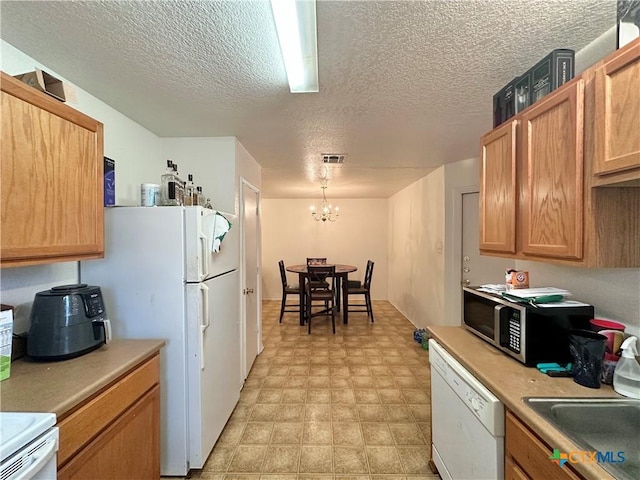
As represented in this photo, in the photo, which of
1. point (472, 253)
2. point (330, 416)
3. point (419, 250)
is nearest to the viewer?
point (330, 416)

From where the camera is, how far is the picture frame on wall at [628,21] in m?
0.92

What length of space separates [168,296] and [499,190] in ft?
6.33

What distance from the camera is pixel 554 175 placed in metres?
1.18

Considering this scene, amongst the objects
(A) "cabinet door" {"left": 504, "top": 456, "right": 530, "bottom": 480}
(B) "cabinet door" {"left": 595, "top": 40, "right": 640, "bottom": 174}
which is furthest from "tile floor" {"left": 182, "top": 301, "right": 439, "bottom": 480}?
(B) "cabinet door" {"left": 595, "top": 40, "right": 640, "bottom": 174}

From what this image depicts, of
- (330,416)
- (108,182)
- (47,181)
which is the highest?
(108,182)

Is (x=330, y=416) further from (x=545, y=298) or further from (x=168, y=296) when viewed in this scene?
(x=545, y=298)

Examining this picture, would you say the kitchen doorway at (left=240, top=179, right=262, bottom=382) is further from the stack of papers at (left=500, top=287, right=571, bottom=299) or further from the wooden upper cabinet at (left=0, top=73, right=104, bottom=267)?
the stack of papers at (left=500, top=287, right=571, bottom=299)

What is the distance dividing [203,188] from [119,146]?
67 cm

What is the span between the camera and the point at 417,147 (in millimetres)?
2873

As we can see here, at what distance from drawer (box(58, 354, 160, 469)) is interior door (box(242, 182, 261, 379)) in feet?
4.59

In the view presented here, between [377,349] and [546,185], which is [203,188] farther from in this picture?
[377,349]

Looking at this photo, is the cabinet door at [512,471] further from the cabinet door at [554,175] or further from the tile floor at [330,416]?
the tile floor at [330,416]

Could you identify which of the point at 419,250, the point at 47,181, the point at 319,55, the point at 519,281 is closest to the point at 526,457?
the point at 519,281

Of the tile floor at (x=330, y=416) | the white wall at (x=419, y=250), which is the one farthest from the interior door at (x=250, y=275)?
the white wall at (x=419, y=250)
